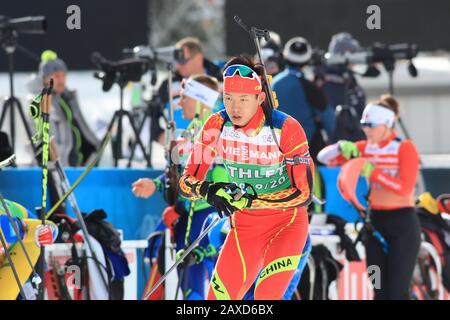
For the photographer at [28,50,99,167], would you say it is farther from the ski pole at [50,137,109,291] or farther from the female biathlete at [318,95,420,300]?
the female biathlete at [318,95,420,300]

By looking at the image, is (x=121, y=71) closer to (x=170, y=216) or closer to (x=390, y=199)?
(x=170, y=216)

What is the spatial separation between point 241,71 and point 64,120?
3772 millimetres

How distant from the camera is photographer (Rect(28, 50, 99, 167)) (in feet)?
36.9

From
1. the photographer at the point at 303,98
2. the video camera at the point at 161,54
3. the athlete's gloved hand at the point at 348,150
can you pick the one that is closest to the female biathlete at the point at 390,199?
the athlete's gloved hand at the point at 348,150

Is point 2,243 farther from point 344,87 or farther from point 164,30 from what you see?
point 164,30

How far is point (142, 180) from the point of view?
9.31m

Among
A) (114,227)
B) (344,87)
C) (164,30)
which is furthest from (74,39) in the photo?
(114,227)

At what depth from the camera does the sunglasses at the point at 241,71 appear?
25.8 ft

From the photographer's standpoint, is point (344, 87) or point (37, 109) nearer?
point (37, 109)

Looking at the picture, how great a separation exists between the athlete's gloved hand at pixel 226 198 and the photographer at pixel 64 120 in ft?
12.5

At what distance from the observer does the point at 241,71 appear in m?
7.88

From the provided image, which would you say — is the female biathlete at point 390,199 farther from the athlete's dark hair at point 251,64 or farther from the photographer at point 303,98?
the athlete's dark hair at point 251,64

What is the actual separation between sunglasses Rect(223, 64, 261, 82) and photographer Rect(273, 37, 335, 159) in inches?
90.3
